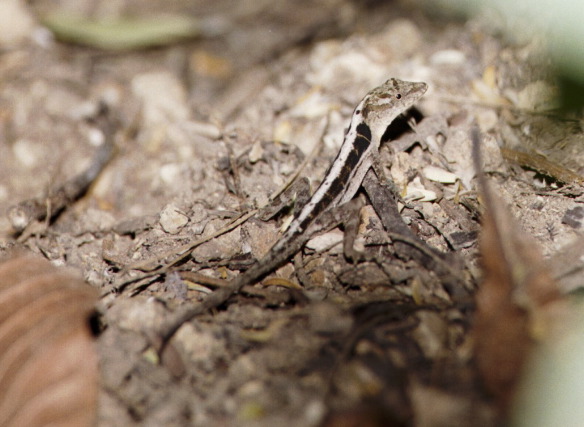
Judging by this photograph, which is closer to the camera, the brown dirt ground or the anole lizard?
the brown dirt ground

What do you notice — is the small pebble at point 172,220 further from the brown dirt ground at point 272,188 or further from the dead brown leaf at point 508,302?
the dead brown leaf at point 508,302

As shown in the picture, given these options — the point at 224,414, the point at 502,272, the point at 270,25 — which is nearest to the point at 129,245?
the point at 224,414

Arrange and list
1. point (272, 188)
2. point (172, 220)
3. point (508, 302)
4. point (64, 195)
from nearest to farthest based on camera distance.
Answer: point (508, 302) < point (172, 220) < point (272, 188) < point (64, 195)

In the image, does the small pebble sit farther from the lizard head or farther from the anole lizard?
the lizard head

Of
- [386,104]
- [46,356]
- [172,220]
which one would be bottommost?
[46,356]

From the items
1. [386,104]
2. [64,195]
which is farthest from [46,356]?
[386,104]

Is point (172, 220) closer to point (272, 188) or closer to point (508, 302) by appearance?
point (272, 188)

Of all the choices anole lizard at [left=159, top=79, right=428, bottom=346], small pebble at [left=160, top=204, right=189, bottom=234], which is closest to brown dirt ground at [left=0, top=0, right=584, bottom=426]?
small pebble at [left=160, top=204, right=189, bottom=234]

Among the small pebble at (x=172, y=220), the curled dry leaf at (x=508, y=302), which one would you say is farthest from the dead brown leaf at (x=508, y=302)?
the small pebble at (x=172, y=220)
